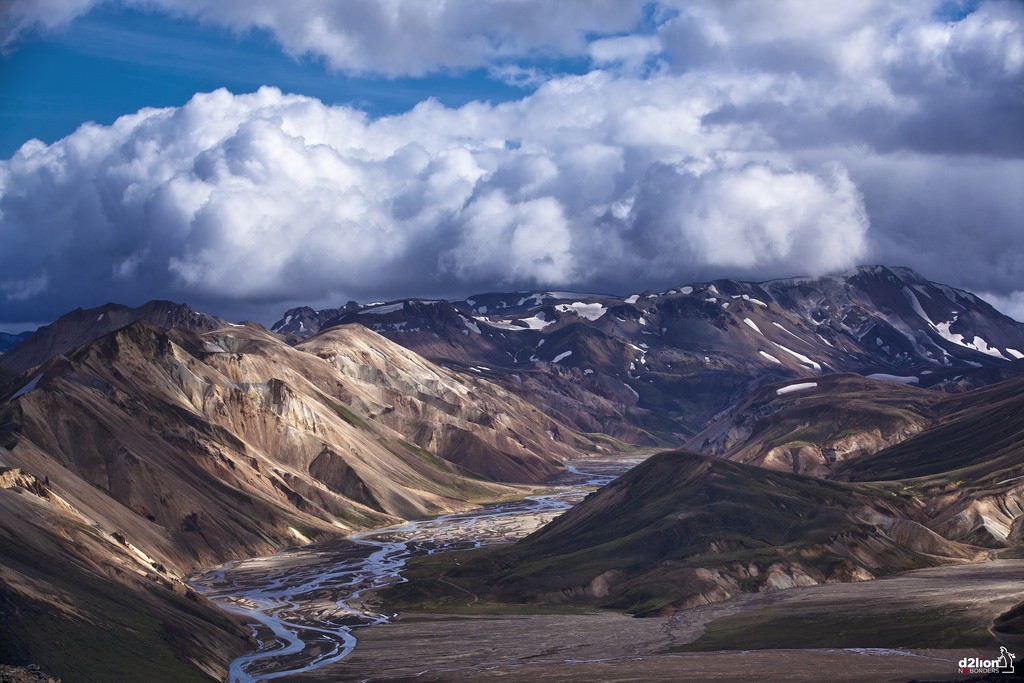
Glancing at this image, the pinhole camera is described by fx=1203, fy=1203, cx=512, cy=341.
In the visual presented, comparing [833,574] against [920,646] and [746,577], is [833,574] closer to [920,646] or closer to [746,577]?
[746,577]

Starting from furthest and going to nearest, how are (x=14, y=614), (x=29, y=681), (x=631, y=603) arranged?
1. (x=631, y=603)
2. (x=14, y=614)
3. (x=29, y=681)

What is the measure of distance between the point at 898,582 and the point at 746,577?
21923 mm

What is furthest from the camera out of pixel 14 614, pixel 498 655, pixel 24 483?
pixel 24 483

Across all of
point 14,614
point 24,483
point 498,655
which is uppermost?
point 24,483

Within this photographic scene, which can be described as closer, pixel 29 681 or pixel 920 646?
pixel 29 681

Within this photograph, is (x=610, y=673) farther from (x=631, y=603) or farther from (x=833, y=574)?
(x=833, y=574)

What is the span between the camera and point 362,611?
18650 centimetres

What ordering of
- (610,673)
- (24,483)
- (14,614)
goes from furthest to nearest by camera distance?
(24,483) < (610,673) < (14,614)

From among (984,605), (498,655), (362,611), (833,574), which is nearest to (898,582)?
(833,574)

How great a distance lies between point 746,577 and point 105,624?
316ft

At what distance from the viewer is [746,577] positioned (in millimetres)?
182125

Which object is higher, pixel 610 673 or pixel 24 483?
pixel 24 483

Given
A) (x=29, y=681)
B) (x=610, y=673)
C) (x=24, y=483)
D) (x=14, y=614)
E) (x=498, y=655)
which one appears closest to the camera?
(x=29, y=681)

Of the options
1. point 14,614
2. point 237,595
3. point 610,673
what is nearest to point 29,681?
point 14,614
